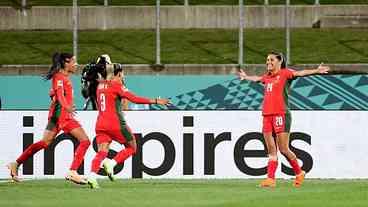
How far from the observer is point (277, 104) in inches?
695

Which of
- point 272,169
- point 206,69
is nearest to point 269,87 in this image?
point 272,169

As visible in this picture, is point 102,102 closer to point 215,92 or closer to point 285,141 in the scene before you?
point 285,141

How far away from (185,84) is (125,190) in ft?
33.3

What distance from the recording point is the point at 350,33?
112 ft

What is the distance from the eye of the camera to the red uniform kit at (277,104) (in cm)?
1764

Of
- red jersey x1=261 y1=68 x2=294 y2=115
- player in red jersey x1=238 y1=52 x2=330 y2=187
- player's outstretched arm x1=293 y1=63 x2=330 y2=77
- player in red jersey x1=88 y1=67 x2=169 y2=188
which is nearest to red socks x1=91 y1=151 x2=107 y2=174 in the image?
player in red jersey x1=88 y1=67 x2=169 y2=188

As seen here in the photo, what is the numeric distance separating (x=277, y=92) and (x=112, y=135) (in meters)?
2.47

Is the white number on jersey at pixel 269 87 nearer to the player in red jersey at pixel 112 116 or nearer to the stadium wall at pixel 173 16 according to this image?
the player in red jersey at pixel 112 116

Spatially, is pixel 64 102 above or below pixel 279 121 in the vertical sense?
above

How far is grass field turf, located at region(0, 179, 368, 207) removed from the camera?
1387 cm

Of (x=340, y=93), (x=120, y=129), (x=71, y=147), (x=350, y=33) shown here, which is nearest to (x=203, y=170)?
(x=71, y=147)

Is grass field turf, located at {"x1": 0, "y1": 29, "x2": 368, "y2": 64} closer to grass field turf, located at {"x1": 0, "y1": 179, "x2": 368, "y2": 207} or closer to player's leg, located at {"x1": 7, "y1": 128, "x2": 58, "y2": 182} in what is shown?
player's leg, located at {"x1": 7, "y1": 128, "x2": 58, "y2": 182}

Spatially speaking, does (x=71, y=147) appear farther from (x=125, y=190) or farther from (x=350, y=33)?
(x=350, y=33)

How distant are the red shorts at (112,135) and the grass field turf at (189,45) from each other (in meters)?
13.5
